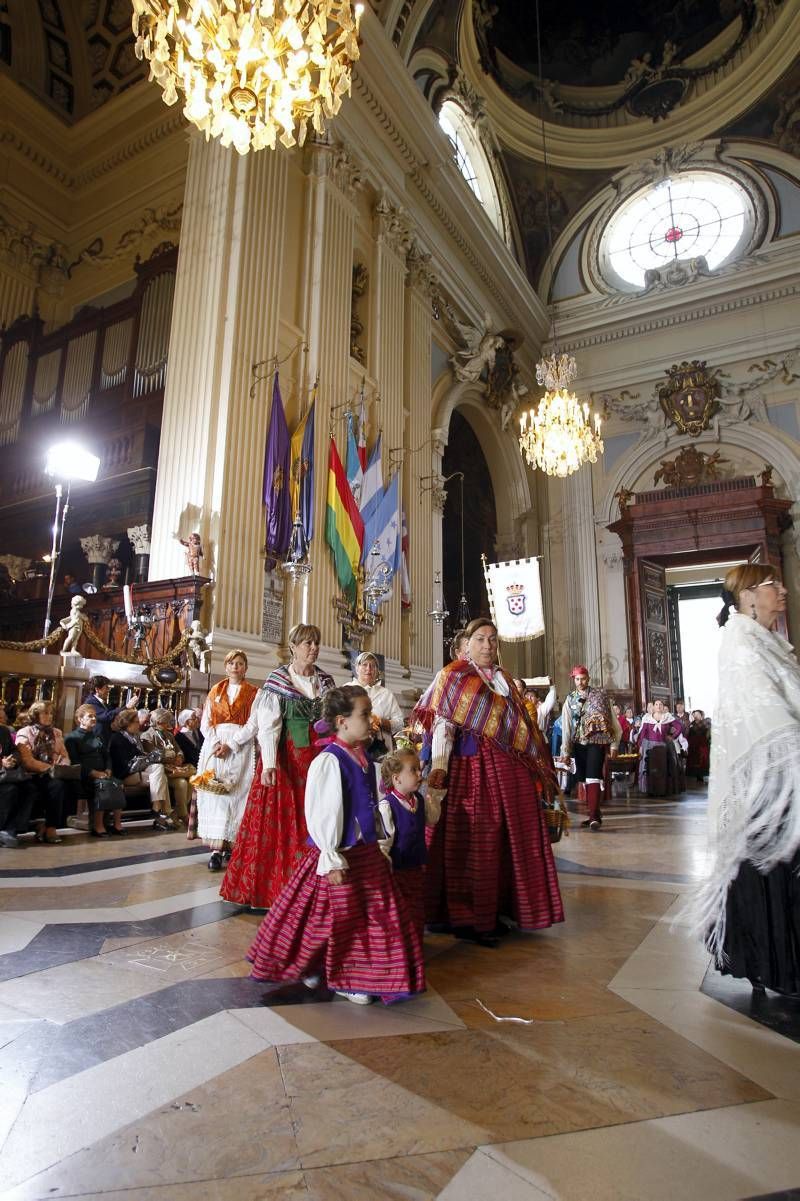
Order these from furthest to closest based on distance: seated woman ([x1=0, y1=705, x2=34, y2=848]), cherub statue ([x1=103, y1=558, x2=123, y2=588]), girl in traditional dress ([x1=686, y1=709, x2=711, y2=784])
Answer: girl in traditional dress ([x1=686, y1=709, x2=711, y2=784]) → cherub statue ([x1=103, y1=558, x2=123, y2=588]) → seated woman ([x1=0, y1=705, x2=34, y2=848])

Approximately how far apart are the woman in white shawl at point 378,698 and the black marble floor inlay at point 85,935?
3.41 feet

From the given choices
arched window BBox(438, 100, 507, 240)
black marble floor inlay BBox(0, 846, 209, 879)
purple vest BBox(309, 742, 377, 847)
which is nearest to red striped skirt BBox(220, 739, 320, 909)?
A: purple vest BBox(309, 742, 377, 847)

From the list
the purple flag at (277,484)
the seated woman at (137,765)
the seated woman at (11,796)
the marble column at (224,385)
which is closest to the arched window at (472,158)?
the marble column at (224,385)

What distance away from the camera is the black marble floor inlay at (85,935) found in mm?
2199

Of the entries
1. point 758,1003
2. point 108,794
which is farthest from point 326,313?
point 758,1003

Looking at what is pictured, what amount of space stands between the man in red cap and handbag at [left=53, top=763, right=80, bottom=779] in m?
3.99

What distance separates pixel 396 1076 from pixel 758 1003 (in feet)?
3.73

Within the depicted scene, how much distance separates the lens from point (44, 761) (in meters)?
4.74

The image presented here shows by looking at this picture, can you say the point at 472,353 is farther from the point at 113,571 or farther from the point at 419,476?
the point at 113,571

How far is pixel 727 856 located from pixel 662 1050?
61cm

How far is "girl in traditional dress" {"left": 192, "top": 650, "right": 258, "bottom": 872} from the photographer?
3760 mm

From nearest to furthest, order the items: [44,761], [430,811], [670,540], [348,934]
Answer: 1. [348,934]
2. [430,811]
3. [44,761]
4. [670,540]

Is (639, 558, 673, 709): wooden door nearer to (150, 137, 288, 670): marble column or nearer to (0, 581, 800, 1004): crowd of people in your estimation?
(150, 137, 288, 670): marble column

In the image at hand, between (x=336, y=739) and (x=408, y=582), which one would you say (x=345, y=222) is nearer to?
(x=408, y=582)
